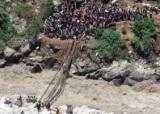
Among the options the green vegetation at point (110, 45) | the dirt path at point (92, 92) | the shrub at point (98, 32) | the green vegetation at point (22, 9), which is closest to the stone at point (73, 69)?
the dirt path at point (92, 92)

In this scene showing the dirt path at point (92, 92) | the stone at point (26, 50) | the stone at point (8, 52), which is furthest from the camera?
the stone at point (26, 50)

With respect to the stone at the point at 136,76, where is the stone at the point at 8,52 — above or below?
above

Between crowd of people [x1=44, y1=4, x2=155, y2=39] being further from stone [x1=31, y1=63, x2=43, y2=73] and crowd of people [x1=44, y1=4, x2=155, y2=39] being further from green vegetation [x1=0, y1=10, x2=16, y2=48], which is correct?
stone [x1=31, y1=63, x2=43, y2=73]

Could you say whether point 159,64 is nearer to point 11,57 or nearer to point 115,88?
point 115,88

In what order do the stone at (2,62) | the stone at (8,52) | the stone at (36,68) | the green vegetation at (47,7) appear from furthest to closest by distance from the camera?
1. the green vegetation at (47,7)
2. the stone at (8,52)
3. the stone at (2,62)
4. the stone at (36,68)

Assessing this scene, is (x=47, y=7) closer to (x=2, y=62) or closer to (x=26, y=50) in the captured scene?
(x=26, y=50)

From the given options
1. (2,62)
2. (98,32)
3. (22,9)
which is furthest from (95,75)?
(22,9)

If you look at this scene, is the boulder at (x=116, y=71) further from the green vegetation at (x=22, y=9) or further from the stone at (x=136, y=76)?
the green vegetation at (x=22, y=9)
